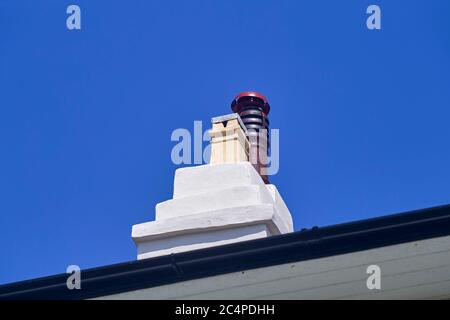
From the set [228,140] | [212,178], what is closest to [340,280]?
[212,178]

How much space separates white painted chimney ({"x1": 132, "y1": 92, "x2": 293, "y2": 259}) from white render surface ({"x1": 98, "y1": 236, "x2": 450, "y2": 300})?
2071 millimetres

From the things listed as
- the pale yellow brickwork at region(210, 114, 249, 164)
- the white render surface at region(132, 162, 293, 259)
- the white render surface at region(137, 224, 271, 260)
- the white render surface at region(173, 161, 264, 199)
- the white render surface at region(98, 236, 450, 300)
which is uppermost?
the pale yellow brickwork at region(210, 114, 249, 164)

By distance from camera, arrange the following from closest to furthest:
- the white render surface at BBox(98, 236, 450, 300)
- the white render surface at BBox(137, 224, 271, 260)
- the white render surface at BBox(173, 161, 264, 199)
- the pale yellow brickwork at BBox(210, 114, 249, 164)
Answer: the white render surface at BBox(98, 236, 450, 300), the white render surface at BBox(137, 224, 271, 260), the white render surface at BBox(173, 161, 264, 199), the pale yellow brickwork at BBox(210, 114, 249, 164)

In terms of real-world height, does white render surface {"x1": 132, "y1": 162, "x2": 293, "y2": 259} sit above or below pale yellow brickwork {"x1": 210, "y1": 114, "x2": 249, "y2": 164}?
below

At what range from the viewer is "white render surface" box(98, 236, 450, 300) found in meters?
7.49

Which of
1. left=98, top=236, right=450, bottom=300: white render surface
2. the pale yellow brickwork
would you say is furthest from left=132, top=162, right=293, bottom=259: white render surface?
left=98, top=236, right=450, bottom=300: white render surface

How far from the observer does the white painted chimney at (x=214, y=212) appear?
10.2 meters

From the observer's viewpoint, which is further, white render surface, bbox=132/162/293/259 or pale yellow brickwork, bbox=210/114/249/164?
pale yellow brickwork, bbox=210/114/249/164

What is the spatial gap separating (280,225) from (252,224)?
1.58 feet

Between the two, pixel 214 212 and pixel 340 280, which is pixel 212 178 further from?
pixel 340 280

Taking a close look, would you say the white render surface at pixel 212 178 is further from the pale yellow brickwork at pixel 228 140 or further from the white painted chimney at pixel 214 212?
the pale yellow brickwork at pixel 228 140

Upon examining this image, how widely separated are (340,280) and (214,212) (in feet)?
9.37

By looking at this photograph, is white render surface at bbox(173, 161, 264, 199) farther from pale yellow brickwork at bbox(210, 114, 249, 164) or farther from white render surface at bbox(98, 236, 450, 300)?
white render surface at bbox(98, 236, 450, 300)
